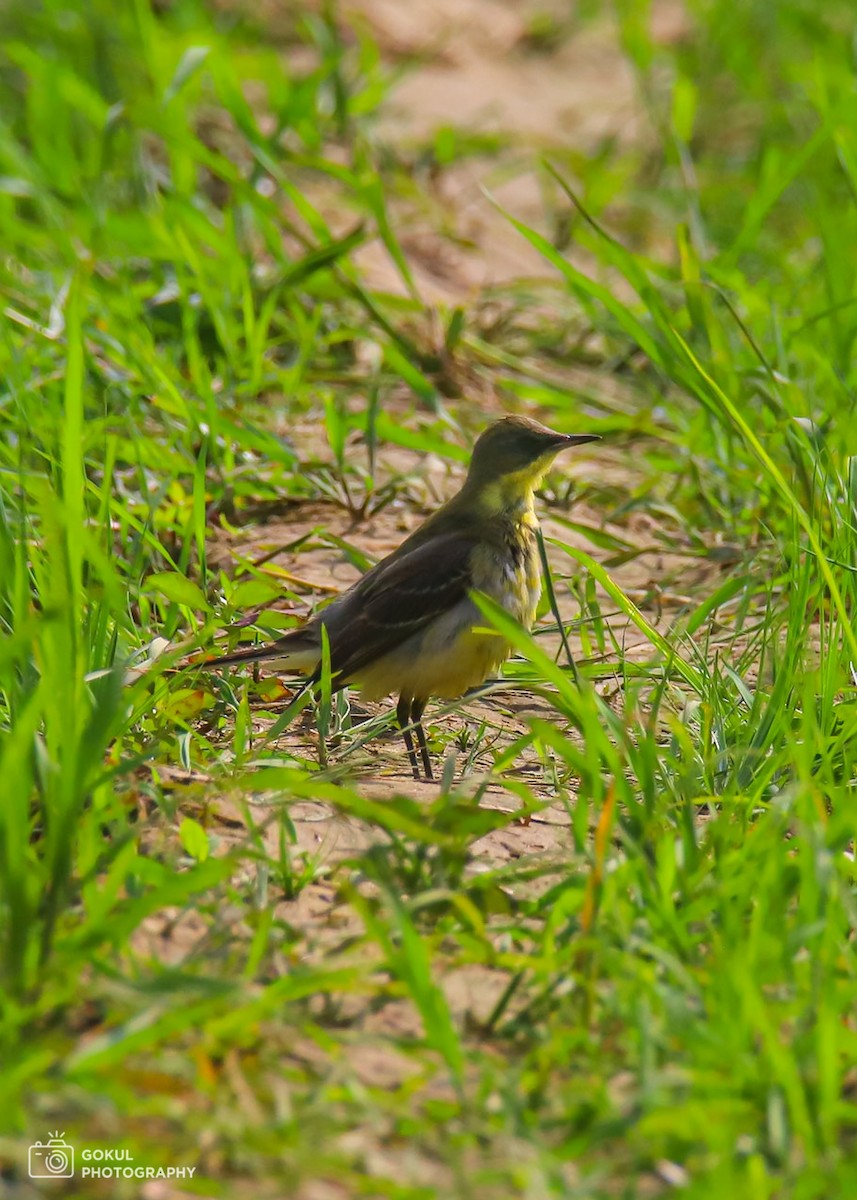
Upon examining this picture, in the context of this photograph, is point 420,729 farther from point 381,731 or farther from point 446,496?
point 446,496

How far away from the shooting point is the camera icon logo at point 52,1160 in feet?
8.11

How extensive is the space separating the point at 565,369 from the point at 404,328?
31.2 inches

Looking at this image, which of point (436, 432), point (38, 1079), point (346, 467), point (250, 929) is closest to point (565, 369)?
point (436, 432)

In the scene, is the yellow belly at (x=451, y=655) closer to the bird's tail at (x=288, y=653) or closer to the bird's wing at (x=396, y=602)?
the bird's wing at (x=396, y=602)

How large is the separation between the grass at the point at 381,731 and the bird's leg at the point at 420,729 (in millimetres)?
72

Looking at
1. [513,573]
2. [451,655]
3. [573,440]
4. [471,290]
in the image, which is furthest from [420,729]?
[471,290]

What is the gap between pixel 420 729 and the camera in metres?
4.46

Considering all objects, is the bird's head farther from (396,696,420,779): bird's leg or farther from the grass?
(396,696,420,779): bird's leg

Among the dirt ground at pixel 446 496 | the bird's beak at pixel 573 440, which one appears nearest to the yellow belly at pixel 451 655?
the dirt ground at pixel 446 496

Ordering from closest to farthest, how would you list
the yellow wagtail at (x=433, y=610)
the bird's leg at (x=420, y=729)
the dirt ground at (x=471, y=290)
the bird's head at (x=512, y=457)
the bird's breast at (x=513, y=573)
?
the dirt ground at (x=471, y=290)
the bird's leg at (x=420, y=729)
the yellow wagtail at (x=433, y=610)
the bird's breast at (x=513, y=573)
the bird's head at (x=512, y=457)

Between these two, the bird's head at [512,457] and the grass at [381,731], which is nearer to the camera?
the grass at [381,731]

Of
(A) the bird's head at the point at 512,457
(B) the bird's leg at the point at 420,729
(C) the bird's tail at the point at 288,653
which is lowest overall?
(B) the bird's leg at the point at 420,729

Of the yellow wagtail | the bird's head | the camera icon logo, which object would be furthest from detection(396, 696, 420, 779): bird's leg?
the camera icon logo

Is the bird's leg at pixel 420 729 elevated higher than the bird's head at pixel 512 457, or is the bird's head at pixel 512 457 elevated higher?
the bird's head at pixel 512 457
